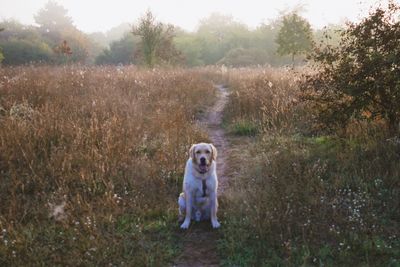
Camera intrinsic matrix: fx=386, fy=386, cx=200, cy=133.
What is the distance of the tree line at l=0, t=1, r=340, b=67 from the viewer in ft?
87.7

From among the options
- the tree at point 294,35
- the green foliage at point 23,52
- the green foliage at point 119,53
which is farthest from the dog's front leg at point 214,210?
the green foliage at point 119,53

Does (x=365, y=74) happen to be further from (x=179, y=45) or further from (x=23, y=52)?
(x=179, y=45)

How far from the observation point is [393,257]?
460 centimetres

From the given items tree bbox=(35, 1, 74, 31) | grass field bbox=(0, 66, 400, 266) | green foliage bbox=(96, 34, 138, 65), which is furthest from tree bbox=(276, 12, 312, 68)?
tree bbox=(35, 1, 74, 31)

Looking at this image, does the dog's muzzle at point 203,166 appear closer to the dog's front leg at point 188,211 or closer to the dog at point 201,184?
the dog at point 201,184

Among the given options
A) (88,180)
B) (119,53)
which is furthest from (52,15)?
(88,180)

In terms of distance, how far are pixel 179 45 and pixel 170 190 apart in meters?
45.8

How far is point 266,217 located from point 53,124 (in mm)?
5106

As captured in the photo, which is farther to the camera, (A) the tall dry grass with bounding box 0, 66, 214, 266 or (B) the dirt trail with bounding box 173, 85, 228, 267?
(A) the tall dry grass with bounding box 0, 66, 214, 266

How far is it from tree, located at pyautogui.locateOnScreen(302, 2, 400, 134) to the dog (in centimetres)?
307

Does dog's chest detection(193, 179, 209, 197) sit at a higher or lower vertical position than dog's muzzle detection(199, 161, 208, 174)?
lower

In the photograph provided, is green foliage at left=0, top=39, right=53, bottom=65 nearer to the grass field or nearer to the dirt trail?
the grass field

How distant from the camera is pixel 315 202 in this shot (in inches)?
221

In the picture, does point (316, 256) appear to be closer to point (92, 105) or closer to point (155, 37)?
point (92, 105)
